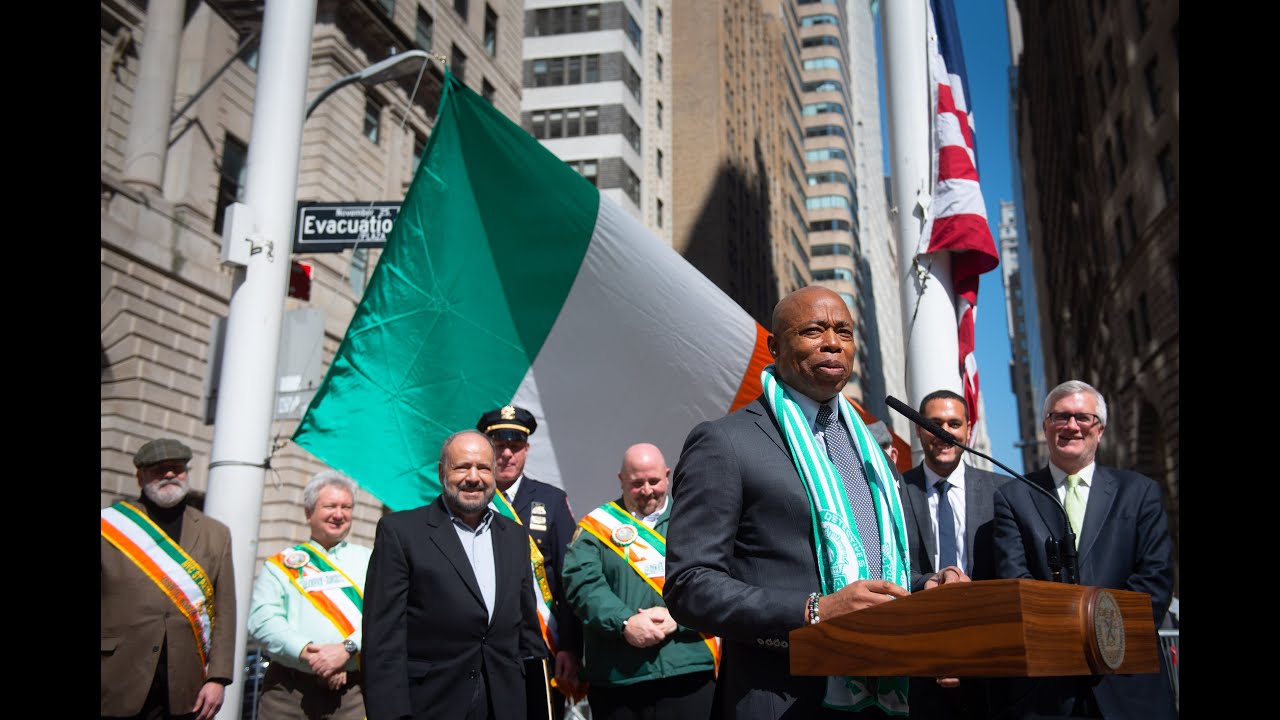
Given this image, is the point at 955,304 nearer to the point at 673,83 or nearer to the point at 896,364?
the point at 673,83

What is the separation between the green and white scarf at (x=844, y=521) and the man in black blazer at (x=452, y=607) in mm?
2130

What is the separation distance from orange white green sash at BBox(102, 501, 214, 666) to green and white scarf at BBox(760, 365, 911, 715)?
3100 mm

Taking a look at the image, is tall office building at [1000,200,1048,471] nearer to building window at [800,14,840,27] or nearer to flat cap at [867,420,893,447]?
building window at [800,14,840,27]

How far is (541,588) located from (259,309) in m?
2.15

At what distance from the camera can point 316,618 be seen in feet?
17.2

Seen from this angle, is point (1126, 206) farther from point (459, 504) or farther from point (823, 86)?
point (823, 86)

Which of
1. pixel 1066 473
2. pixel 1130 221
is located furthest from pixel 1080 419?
pixel 1130 221

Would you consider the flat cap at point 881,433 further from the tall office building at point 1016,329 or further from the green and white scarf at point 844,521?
the tall office building at point 1016,329

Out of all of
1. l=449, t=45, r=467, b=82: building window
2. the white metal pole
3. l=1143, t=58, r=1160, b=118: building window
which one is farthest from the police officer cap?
l=1143, t=58, r=1160, b=118: building window

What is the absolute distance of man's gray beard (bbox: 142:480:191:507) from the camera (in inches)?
180

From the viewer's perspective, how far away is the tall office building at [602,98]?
48.9m

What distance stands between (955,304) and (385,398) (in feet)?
11.4

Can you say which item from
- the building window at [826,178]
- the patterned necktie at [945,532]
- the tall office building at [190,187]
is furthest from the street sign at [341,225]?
the building window at [826,178]

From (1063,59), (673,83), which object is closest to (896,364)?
(673,83)
